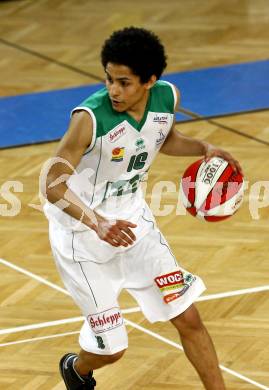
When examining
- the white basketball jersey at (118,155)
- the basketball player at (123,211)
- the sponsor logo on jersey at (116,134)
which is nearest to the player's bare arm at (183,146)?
the basketball player at (123,211)

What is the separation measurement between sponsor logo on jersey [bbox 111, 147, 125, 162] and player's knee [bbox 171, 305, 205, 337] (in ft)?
2.61

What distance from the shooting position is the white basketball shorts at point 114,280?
5.40 metres

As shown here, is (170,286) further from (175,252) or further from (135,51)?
(175,252)

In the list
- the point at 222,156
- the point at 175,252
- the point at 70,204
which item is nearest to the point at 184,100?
the point at 175,252

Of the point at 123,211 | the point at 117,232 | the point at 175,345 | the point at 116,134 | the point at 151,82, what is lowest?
the point at 175,345

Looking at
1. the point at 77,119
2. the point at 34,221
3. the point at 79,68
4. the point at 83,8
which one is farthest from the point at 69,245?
the point at 83,8

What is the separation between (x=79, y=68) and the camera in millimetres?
11320

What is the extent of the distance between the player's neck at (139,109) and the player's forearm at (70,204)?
1.61 feet

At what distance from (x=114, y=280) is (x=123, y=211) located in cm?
33

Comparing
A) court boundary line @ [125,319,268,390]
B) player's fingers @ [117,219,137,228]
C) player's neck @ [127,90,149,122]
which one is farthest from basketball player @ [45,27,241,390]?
court boundary line @ [125,319,268,390]

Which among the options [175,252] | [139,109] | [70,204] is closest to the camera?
[70,204]

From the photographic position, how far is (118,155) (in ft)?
17.3

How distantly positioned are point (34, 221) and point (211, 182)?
9.01ft

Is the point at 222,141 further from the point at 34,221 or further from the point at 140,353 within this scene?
the point at 140,353
